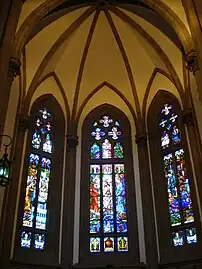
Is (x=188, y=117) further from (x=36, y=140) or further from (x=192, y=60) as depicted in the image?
(x=36, y=140)

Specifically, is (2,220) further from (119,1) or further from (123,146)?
(119,1)

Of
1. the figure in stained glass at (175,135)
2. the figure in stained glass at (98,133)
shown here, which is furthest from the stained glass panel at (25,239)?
the figure in stained glass at (175,135)

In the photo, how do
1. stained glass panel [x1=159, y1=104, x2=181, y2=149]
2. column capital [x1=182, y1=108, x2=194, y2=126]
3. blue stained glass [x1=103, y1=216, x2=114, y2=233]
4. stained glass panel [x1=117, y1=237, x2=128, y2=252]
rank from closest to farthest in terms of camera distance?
stained glass panel [x1=117, y1=237, x2=128, y2=252] < column capital [x1=182, y1=108, x2=194, y2=126] < blue stained glass [x1=103, y1=216, x2=114, y2=233] < stained glass panel [x1=159, y1=104, x2=181, y2=149]

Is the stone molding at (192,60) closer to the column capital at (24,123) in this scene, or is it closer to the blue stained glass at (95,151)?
the blue stained glass at (95,151)

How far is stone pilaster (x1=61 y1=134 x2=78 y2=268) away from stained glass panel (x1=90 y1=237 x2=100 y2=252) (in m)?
0.77

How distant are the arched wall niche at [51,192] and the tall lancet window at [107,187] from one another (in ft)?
3.05

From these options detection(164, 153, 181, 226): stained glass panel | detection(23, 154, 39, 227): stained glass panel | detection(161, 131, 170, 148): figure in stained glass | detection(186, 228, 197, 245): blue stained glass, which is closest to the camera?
detection(186, 228, 197, 245): blue stained glass

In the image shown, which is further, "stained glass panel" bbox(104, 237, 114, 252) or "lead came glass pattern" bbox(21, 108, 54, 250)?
"stained glass panel" bbox(104, 237, 114, 252)

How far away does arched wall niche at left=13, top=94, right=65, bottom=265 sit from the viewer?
12.3m

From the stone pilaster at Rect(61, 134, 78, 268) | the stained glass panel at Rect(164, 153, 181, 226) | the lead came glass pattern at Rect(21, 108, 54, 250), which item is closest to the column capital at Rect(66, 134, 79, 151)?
the stone pilaster at Rect(61, 134, 78, 268)

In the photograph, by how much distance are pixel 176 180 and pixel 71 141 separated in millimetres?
4444

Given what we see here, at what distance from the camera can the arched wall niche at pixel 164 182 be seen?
12.2 metres

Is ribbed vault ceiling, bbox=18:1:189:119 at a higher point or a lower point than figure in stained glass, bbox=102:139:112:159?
higher

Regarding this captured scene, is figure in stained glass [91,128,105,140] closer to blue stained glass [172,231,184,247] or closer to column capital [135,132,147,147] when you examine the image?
column capital [135,132,147,147]
